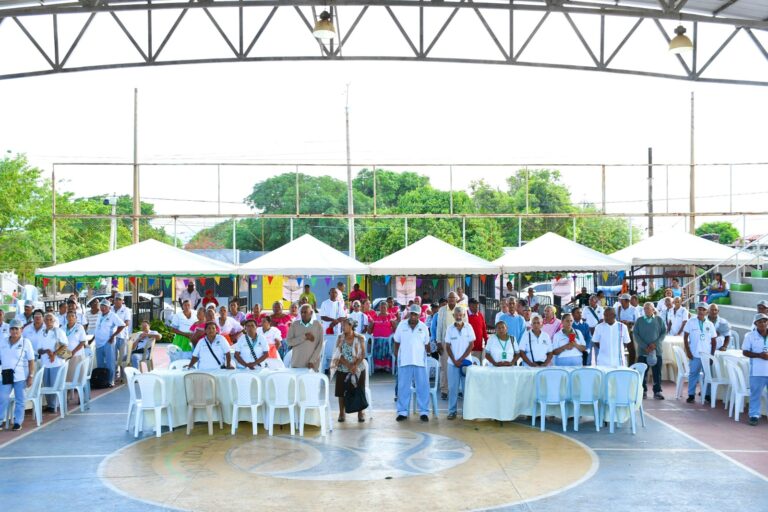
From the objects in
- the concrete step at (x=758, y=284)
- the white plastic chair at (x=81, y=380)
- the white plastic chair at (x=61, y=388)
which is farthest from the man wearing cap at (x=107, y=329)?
the concrete step at (x=758, y=284)

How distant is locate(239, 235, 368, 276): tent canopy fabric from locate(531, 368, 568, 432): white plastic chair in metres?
7.62

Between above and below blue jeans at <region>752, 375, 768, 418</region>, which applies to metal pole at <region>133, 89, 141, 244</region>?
above

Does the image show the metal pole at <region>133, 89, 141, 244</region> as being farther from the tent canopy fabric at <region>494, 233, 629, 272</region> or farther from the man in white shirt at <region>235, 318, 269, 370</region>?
the man in white shirt at <region>235, 318, 269, 370</region>

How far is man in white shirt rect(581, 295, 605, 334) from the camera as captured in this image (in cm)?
1515

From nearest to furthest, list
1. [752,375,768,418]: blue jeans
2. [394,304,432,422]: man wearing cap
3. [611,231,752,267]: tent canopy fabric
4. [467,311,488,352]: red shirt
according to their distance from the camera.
Result: [752,375,768,418]: blue jeans → [394,304,432,422]: man wearing cap → [467,311,488,352]: red shirt → [611,231,752,267]: tent canopy fabric

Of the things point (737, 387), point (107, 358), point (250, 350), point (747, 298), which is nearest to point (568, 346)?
point (737, 387)

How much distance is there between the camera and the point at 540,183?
55938 millimetres

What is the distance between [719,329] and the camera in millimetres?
13500

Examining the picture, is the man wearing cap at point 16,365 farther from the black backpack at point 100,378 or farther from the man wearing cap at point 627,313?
the man wearing cap at point 627,313

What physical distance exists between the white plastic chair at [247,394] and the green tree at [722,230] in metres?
80.7

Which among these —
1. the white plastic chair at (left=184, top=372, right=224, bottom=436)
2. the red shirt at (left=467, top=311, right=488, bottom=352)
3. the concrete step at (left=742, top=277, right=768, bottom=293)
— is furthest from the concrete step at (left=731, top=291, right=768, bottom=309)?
the white plastic chair at (left=184, top=372, right=224, bottom=436)

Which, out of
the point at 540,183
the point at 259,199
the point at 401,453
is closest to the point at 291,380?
the point at 401,453

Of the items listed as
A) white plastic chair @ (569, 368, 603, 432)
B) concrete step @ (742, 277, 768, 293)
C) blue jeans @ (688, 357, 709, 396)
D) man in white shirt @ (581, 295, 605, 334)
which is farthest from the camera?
concrete step @ (742, 277, 768, 293)

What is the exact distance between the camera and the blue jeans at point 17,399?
11.2m
